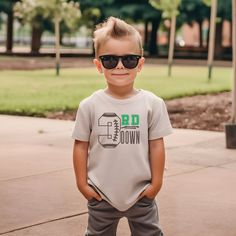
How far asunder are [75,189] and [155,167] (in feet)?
10.4

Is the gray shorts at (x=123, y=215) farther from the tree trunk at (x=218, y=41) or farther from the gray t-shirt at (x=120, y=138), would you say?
the tree trunk at (x=218, y=41)

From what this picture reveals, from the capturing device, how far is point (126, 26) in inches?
147

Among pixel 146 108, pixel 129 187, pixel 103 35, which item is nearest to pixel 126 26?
pixel 103 35

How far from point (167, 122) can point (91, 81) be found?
1971cm

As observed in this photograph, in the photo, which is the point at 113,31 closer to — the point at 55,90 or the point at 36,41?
the point at 55,90

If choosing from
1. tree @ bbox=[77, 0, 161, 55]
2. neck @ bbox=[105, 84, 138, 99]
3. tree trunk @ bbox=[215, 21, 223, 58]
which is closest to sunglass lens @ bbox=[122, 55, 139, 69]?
neck @ bbox=[105, 84, 138, 99]

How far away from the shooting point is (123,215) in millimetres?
3838

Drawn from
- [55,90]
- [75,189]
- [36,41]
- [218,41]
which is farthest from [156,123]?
[36,41]

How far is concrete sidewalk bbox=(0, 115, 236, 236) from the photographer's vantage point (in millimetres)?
5621

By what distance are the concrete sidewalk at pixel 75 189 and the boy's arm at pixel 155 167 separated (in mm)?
1663

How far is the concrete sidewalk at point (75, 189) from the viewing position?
221 inches

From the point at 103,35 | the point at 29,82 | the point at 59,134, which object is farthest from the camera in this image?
the point at 29,82

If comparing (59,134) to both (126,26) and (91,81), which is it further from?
(91,81)

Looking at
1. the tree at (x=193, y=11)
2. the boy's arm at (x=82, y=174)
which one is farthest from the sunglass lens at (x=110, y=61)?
the tree at (x=193, y=11)
